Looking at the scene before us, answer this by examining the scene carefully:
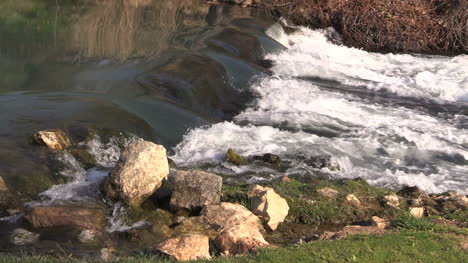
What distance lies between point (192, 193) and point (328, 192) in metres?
1.95

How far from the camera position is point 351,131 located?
40.7 feet

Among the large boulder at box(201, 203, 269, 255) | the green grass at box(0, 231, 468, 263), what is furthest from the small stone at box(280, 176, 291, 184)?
the green grass at box(0, 231, 468, 263)

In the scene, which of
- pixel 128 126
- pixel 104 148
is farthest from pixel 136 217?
pixel 128 126

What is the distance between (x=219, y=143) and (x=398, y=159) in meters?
3.23

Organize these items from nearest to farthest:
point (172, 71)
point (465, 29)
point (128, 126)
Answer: point (128, 126), point (172, 71), point (465, 29)

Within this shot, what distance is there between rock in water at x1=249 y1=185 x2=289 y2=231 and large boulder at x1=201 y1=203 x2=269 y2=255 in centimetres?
14

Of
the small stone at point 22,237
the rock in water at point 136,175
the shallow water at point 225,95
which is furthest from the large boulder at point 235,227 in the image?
the small stone at point 22,237

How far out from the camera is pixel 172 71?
13641 mm

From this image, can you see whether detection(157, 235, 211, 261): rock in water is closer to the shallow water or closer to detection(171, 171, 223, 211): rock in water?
detection(171, 171, 223, 211): rock in water

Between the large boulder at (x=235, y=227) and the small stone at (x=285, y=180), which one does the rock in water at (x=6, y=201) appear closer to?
the large boulder at (x=235, y=227)

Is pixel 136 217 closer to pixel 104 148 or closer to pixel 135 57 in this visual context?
pixel 104 148

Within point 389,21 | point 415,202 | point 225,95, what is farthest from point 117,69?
point 389,21

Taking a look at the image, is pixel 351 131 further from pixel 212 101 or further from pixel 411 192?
pixel 411 192

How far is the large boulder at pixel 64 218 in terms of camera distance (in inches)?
274
